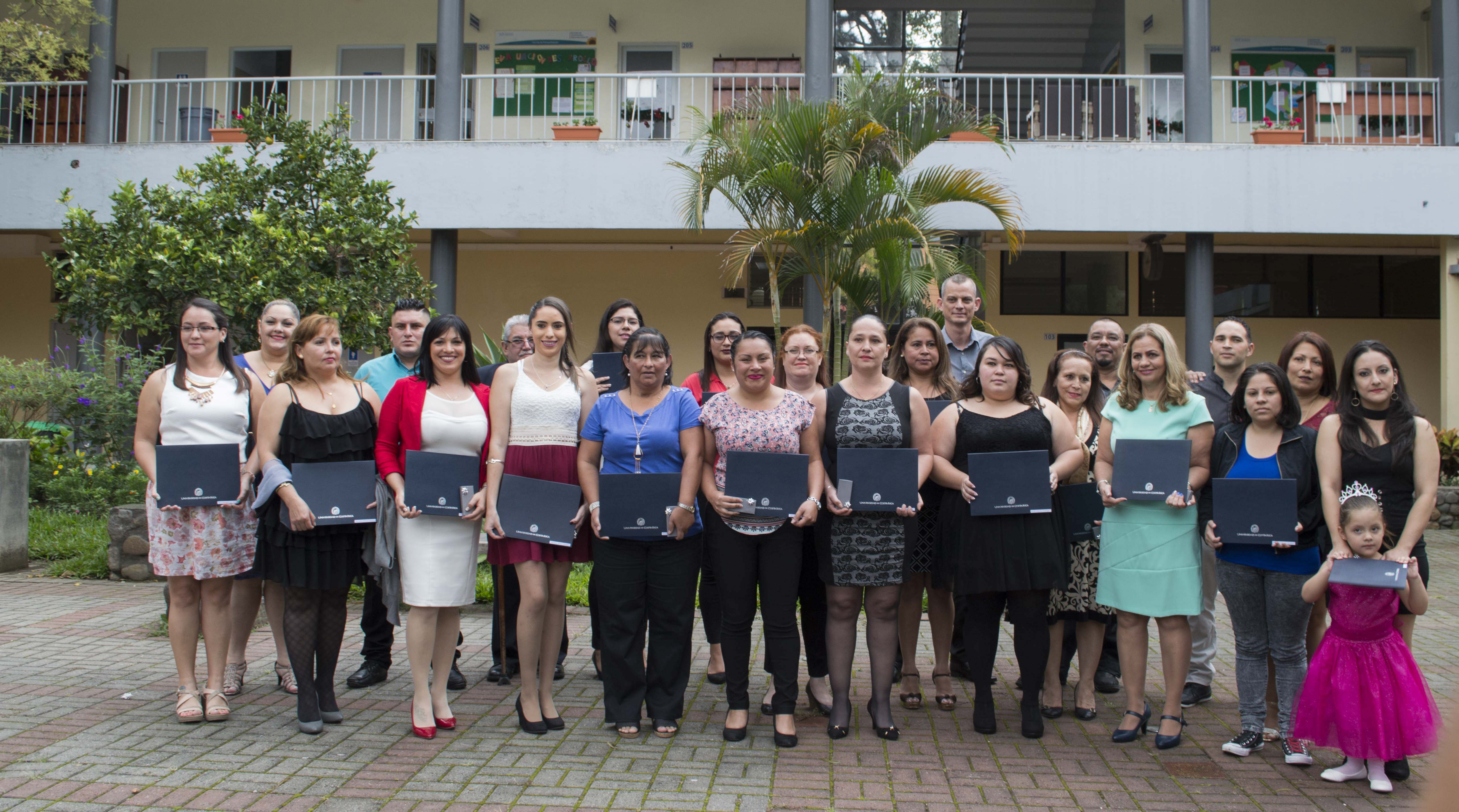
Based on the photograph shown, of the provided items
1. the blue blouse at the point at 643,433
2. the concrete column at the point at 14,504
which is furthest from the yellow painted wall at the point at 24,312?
the blue blouse at the point at 643,433

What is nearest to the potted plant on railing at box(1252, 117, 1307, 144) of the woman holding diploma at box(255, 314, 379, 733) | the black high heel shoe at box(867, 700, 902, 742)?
the black high heel shoe at box(867, 700, 902, 742)

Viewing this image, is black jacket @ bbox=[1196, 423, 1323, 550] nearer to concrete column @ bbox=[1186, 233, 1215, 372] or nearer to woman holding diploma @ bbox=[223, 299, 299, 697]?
woman holding diploma @ bbox=[223, 299, 299, 697]

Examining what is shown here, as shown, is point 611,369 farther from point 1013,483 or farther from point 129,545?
point 129,545

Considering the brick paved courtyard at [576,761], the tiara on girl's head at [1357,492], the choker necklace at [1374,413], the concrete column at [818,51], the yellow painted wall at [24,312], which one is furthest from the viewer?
the yellow painted wall at [24,312]

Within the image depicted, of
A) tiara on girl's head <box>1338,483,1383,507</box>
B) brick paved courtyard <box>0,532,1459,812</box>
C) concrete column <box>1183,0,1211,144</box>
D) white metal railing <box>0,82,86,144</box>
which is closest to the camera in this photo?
brick paved courtyard <box>0,532,1459,812</box>

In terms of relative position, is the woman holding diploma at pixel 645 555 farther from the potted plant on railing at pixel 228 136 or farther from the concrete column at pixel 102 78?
the concrete column at pixel 102 78

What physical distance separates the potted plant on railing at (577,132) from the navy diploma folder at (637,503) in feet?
32.1

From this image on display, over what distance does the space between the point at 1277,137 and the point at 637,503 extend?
39.8 feet

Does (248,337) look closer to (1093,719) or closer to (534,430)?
(534,430)

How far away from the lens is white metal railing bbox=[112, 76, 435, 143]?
1570 centimetres

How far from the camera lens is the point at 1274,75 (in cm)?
1597

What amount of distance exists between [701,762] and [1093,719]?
82.1 inches

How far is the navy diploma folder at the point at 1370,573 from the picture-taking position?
4082 mm

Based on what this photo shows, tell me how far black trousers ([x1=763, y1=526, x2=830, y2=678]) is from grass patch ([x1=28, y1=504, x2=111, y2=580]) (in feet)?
21.8
